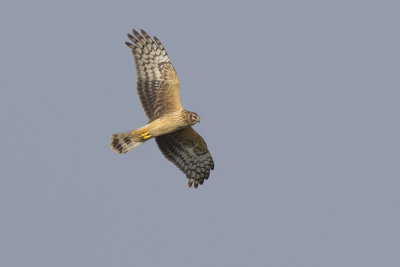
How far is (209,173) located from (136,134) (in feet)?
7.59

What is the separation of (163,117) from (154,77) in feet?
3.45

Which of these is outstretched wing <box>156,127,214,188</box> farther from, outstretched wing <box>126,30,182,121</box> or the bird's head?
the bird's head

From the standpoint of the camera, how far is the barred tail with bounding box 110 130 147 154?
15.0 metres

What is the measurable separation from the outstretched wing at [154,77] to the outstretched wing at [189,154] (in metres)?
0.83

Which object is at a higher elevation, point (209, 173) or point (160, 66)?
point (160, 66)

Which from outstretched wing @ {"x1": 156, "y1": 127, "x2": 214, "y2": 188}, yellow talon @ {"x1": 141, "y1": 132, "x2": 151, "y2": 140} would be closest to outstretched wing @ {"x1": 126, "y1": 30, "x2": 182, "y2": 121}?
yellow talon @ {"x1": 141, "y1": 132, "x2": 151, "y2": 140}

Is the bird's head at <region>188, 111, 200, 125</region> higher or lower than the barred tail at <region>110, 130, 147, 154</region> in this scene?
higher

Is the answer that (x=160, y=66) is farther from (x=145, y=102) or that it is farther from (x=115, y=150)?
(x=115, y=150)

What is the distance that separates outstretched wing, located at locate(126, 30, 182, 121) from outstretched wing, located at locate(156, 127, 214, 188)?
0.83m

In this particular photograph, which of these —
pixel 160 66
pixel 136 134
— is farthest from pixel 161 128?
pixel 160 66

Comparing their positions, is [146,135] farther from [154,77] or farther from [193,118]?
[154,77]

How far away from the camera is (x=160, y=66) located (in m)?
15.4

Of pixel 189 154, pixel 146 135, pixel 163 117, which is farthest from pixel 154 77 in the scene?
pixel 189 154

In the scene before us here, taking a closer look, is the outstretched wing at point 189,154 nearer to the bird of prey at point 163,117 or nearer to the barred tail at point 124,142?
the bird of prey at point 163,117
